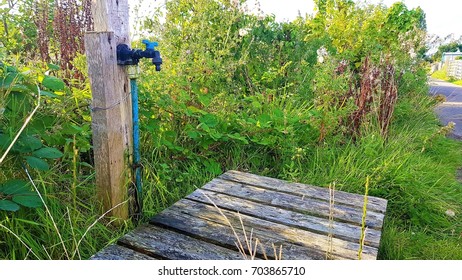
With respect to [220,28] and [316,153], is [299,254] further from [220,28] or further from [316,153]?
[220,28]

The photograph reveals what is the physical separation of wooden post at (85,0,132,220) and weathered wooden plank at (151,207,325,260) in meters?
0.26

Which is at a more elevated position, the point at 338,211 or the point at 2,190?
the point at 2,190

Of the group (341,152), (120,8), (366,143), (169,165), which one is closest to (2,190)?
(120,8)

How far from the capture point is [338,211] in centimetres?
198

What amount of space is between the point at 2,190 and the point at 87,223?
44 centimetres

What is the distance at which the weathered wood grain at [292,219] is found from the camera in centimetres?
170

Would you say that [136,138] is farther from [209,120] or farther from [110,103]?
[209,120]

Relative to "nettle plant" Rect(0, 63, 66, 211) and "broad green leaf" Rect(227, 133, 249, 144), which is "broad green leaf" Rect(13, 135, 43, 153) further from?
"broad green leaf" Rect(227, 133, 249, 144)

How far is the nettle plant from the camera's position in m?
1.51

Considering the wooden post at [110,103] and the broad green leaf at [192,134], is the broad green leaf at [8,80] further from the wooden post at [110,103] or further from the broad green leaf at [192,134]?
the broad green leaf at [192,134]

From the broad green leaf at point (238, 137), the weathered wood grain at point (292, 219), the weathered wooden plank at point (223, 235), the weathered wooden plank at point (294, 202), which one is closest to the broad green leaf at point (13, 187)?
the weathered wooden plank at point (223, 235)

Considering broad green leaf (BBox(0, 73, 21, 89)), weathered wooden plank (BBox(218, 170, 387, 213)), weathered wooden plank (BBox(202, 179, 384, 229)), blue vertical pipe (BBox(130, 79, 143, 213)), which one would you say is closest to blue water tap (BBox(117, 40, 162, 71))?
blue vertical pipe (BBox(130, 79, 143, 213))

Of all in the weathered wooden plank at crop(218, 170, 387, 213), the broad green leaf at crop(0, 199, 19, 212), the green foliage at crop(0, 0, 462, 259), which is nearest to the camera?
the broad green leaf at crop(0, 199, 19, 212)

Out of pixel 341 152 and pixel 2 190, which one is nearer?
pixel 2 190
